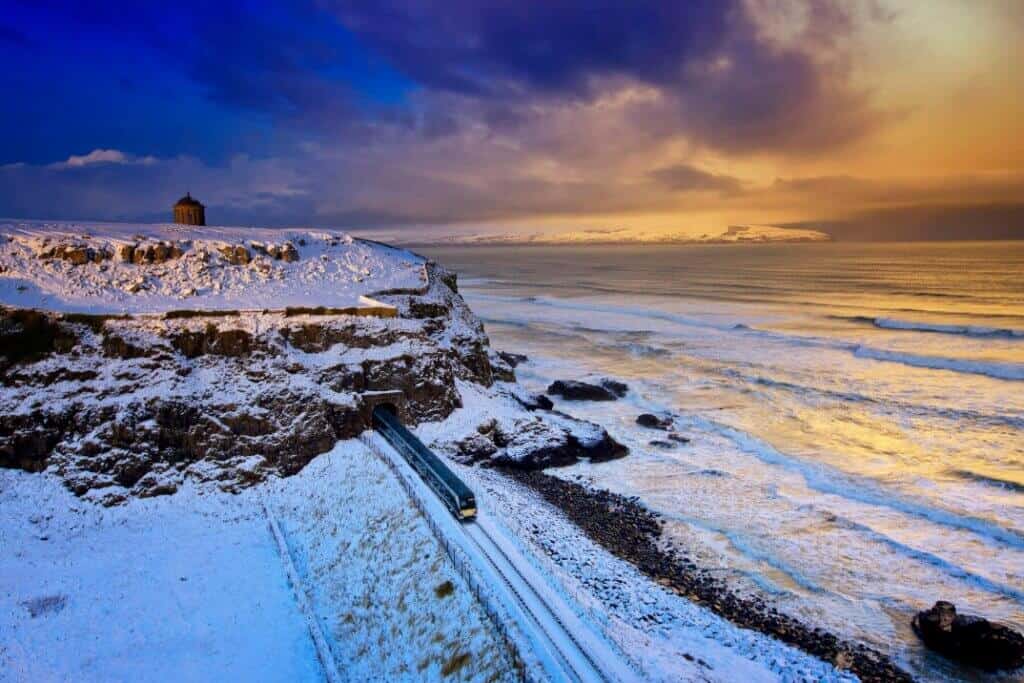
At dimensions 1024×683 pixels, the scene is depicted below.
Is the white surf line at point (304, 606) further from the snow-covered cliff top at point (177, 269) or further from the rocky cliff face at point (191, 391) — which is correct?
the snow-covered cliff top at point (177, 269)

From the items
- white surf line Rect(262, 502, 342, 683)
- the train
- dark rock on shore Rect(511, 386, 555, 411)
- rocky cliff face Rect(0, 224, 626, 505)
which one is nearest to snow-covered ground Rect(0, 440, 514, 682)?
white surf line Rect(262, 502, 342, 683)

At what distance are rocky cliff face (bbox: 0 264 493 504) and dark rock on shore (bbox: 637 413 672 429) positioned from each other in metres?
14.1

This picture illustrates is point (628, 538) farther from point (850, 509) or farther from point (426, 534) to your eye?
point (850, 509)

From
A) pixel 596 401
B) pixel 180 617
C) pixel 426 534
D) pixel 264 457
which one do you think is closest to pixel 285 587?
pixel 180 617

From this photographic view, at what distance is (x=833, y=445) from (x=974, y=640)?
19.1 meters

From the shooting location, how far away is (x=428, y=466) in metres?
24.8

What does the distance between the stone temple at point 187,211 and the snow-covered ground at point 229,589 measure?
2555 cm

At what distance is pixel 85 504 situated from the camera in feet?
81.1

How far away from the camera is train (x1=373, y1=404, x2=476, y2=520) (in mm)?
21797

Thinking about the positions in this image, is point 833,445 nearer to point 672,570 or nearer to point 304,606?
point 672,570

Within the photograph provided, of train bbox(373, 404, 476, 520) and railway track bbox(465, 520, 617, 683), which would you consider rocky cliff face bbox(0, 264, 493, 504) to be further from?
railway track bbox(465, 520, 617, 683)

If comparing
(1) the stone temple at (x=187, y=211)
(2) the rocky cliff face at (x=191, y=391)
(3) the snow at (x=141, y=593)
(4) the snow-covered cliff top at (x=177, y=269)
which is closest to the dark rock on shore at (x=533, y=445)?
(2) the rocky cliff face at (x=191, y=391)

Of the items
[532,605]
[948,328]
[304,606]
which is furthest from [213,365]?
[948,328]

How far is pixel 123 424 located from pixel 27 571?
7125 mm
